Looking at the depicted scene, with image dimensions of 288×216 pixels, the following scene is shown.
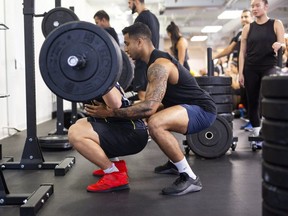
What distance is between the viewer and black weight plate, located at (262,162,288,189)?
1.20m

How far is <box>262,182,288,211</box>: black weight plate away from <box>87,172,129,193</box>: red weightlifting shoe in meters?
1.16

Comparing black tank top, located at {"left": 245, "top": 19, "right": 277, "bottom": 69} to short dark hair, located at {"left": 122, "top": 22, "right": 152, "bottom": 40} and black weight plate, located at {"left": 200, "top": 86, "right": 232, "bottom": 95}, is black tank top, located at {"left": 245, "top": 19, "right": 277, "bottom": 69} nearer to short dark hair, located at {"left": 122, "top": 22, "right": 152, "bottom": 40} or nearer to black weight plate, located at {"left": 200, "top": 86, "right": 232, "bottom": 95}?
black weight plate, located at {"left": 200, "top": 86, "right": 232, "bottom": 95}

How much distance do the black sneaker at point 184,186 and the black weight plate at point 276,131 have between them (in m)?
1.02

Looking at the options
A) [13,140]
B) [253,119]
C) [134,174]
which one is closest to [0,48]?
[13,140]

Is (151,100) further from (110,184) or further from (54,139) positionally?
(54,139)

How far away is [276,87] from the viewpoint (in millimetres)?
1214

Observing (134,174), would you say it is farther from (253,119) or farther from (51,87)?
(253,119)

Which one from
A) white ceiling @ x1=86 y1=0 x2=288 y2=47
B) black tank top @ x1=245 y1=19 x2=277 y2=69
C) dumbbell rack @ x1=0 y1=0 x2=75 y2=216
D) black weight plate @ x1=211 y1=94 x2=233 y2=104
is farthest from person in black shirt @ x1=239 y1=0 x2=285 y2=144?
white ceiling @ x1=86 y1=0 x2=288 y2=47

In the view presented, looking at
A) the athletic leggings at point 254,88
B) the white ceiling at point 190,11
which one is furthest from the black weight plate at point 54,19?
the white ceiling at point 190,11

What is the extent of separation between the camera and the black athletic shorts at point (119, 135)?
2.28 meters

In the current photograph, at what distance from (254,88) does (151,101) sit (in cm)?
163

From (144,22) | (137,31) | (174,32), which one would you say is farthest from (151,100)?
(174,32)

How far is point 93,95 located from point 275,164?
88 centimetres

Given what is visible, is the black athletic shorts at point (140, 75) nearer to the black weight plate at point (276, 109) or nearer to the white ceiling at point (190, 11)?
the black weight plate at point (276, 109)
